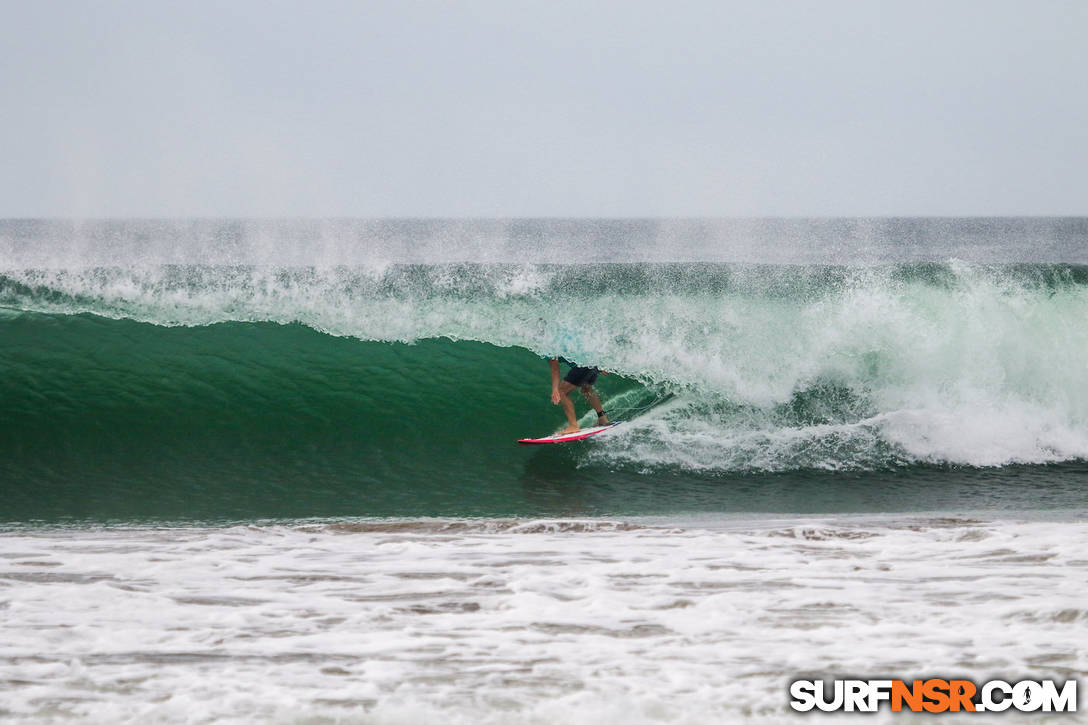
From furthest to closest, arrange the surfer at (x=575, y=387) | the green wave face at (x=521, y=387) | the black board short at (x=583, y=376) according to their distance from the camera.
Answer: the black board short at (x=583, y=376) → the surfer at (x=575, y=387) → the green wave face at (x=521, y=387)

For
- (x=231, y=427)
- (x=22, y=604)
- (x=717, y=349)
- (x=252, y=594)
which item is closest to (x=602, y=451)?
(x=717, y=349)

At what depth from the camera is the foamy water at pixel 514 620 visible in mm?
3436

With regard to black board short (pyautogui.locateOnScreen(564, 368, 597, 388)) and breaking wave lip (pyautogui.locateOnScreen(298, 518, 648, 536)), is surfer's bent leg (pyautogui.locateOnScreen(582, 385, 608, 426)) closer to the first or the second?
black board short (pyautogui.locateOnScreen(564, 368, 597, 388))

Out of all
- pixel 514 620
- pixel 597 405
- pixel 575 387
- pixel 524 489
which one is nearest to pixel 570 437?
pixel 597 405

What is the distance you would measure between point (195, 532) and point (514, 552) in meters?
2.27

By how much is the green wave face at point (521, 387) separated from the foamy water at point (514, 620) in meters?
1.74

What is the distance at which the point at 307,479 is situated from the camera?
27.3 feet

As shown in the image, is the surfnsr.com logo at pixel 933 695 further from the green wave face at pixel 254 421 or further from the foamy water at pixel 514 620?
the green wave face at pixel 254 421

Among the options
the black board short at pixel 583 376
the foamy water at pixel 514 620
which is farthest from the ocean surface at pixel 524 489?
the black board short at pixel 583 376

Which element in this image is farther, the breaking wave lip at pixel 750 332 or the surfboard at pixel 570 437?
the breaking wave lip at pixel 750 332

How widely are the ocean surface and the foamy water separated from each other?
2 cm

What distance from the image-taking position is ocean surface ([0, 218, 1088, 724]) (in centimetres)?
369

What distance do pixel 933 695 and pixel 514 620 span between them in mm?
1769

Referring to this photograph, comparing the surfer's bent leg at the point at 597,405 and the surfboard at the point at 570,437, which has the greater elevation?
the surfer's bent leg at the point at 597,405
